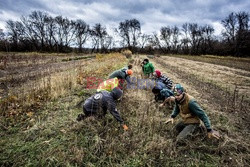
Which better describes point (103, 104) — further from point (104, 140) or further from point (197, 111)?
point (197, 111)

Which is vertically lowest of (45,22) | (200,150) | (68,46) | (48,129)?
(200,150)

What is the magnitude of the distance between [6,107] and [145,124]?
3.59 metres

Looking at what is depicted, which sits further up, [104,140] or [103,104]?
[103,104]

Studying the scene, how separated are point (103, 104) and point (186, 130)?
5.87 feet

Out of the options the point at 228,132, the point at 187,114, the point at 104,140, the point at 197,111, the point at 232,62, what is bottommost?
the point at 228,132

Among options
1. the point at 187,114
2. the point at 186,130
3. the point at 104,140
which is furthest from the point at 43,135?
the point at 187,114

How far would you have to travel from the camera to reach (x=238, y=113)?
366cm

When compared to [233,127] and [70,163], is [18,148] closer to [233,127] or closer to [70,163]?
[70,163]

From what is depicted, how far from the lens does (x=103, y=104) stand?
2727 mm

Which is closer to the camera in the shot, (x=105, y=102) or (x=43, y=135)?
(x=43, y=135)

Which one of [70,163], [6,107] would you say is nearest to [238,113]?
[70,163]

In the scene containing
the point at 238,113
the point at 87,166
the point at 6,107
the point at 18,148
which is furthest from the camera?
the point at 238,113

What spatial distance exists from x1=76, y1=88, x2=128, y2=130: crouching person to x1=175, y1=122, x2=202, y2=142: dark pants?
1.11 m

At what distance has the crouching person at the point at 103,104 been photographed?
2.66 metres
